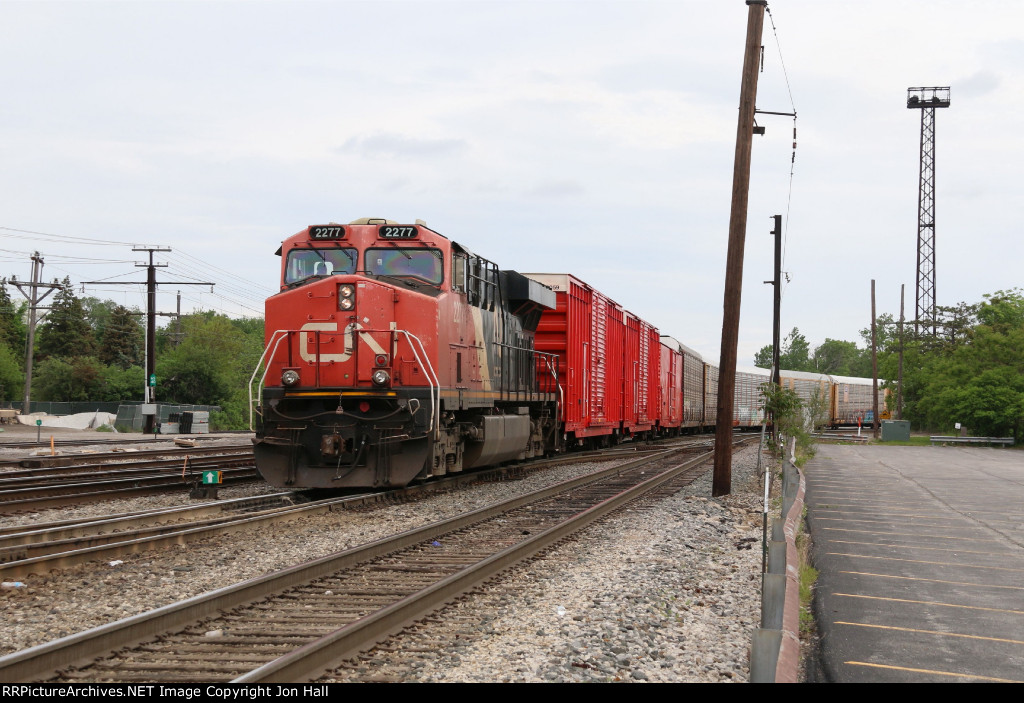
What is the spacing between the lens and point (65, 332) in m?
87.8

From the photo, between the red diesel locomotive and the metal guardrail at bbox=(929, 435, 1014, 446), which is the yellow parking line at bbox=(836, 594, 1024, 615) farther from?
the metal guardrail at bbox=(929, 435, 1014, 446)

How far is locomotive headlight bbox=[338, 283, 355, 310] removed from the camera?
12.7m

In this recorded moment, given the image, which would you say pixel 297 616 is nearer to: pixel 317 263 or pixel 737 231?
pixel 317 263

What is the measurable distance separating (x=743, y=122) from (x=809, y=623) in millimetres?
10047

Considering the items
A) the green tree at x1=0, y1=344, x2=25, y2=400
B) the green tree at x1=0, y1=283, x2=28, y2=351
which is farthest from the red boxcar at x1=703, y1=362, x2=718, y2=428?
the green tree at x1=0, y1=283, x2=28, y2=351

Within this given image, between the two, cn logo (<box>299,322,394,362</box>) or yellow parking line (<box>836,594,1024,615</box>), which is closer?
yellow parking line (<box>836,594,1024,615</box>)

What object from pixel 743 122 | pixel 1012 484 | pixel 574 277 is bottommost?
pixel 1012 484

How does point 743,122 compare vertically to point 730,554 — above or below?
above

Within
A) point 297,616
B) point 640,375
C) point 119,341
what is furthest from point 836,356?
point 297,616

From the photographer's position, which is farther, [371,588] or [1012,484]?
[1012,484]

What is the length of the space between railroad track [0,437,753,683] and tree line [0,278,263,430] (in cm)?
5609

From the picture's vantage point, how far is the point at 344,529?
10.5m
